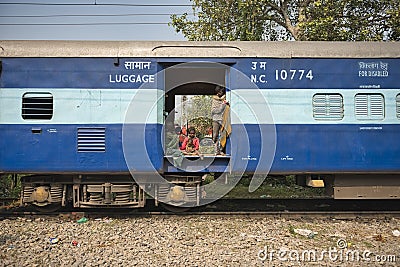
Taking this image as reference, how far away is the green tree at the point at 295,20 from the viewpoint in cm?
1390

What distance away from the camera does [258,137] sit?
865cm

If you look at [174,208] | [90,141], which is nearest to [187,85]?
[90,141]

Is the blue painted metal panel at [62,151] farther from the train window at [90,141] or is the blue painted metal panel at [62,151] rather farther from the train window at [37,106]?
the train window at [37,106]

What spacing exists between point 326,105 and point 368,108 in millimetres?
882

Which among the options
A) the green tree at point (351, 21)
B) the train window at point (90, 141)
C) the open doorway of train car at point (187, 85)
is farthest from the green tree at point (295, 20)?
the train window at point (90, 141)

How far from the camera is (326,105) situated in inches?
343

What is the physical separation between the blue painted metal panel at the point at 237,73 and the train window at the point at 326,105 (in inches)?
9.2

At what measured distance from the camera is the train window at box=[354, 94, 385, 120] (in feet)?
28.6

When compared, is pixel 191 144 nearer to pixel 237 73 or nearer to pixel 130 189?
pixel 130 189

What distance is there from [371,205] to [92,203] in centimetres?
670

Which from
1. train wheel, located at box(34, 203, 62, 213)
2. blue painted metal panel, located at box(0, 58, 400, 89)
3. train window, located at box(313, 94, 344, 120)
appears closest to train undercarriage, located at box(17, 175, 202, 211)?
train wheel, located at box(34, 203, 62, 213)

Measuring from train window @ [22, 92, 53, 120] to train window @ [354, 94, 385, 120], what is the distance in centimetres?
636

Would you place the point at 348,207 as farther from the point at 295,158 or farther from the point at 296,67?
the point at 296,67

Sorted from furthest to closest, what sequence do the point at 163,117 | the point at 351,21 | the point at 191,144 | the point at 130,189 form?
the point at 351,21 < the point at 191,144 < the point at 163,117 < the point at 130,189
